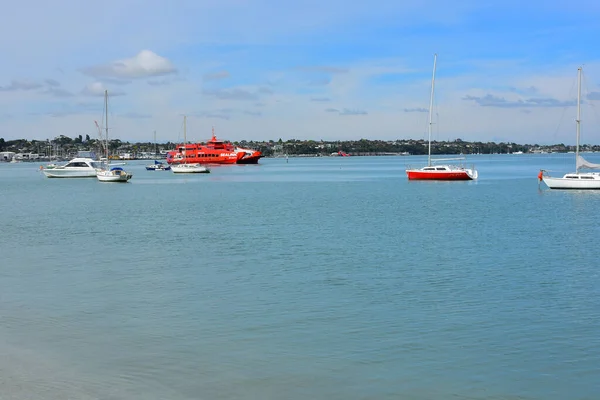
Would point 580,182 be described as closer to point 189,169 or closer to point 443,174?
point 443,174

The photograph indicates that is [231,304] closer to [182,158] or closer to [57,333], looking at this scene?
[57,333]

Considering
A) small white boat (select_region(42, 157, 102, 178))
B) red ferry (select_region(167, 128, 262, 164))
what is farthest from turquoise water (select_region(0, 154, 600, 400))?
red ferry (select_region(167, 128, 262, 164))

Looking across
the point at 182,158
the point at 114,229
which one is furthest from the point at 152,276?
the point at 182,158

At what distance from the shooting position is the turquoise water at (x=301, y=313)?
13.4m

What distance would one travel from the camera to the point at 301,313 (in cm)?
1883

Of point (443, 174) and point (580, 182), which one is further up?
point (443, 174)

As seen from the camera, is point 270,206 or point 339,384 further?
point 270,206

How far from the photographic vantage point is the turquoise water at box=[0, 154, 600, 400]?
13422 millimetres

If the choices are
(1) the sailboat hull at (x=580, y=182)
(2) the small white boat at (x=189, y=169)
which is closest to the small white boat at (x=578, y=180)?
(1) the sailboat hull at (x=580, y=182)

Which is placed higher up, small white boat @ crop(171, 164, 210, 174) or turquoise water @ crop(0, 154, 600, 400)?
small white boat @ crop(171, 164, 210, 174)

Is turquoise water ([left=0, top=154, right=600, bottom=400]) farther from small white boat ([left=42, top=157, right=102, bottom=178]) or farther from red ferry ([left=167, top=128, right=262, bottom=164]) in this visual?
red ferry ([left=167, top=128, right=262, bottom=164])

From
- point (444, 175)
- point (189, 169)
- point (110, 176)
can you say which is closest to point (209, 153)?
point (189, 169)

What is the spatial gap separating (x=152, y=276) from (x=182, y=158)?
161 metres

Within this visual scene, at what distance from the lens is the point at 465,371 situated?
1393cm
